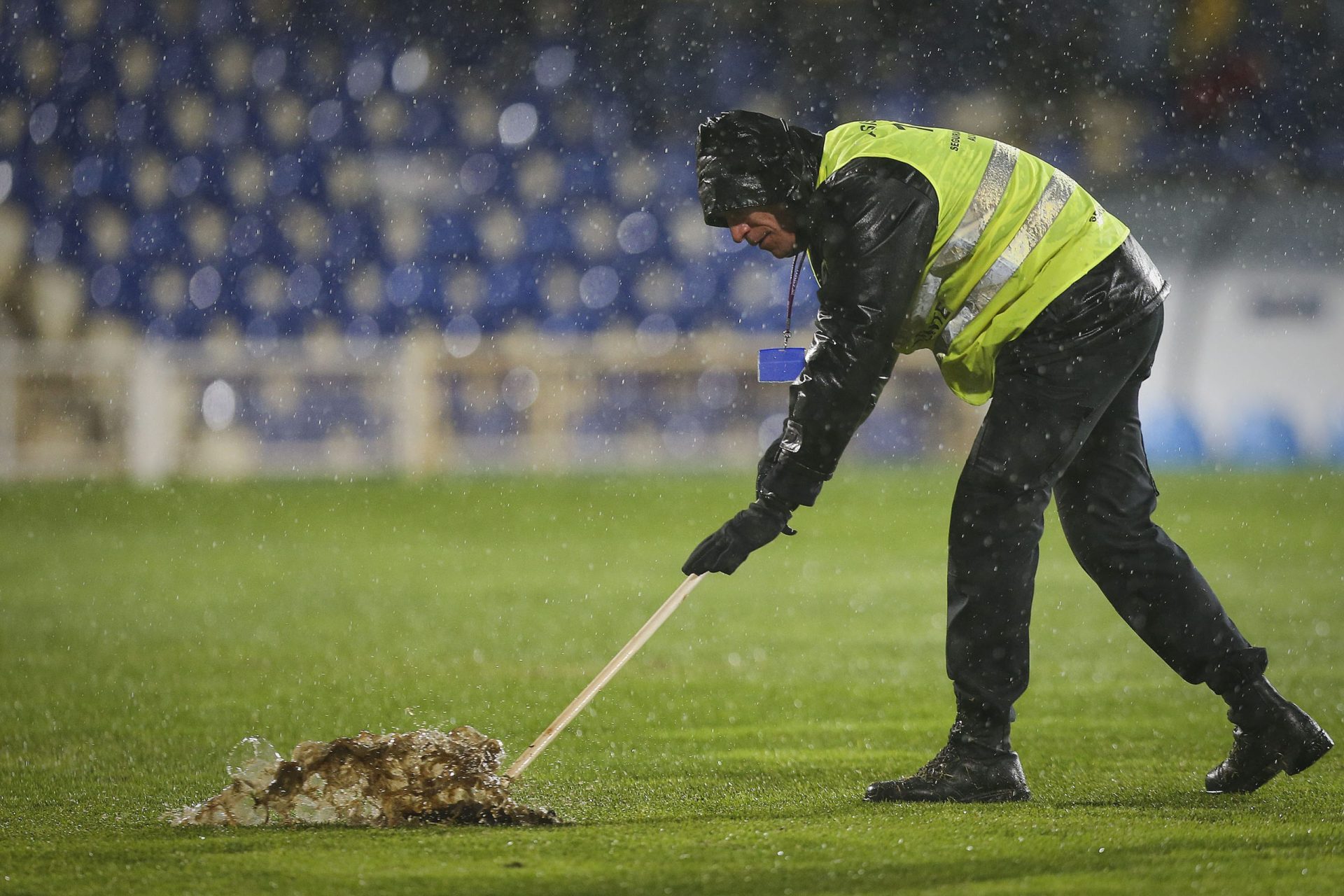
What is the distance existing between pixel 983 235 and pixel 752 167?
1.30 ft

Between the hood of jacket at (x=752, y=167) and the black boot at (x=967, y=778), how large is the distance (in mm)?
933

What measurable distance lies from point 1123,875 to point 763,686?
216cm

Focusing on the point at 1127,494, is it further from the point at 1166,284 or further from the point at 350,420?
the point at 350,420

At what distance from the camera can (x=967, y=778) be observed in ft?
8.41

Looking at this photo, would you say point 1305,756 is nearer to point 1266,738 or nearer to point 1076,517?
point 1266,738

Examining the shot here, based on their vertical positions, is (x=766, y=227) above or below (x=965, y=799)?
above

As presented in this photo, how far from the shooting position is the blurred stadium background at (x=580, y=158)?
1294 centimetres

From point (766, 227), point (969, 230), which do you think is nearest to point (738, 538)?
point (766, 227)

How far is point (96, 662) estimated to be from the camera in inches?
179

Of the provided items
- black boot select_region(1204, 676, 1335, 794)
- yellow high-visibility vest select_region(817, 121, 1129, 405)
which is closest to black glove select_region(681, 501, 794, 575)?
yellow high-visibility vest select_region(817, 121, 1129, 405)

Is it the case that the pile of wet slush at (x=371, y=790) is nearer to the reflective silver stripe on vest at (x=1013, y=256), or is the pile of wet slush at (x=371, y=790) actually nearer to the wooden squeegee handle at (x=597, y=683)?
the wooden squeegee handle at (x=597, y=683)

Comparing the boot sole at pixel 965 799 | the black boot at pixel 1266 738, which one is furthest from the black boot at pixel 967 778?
the black boot at pixel 1266 738

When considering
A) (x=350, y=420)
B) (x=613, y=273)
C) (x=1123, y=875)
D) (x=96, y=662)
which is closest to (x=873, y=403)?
(x=1123, y=875)

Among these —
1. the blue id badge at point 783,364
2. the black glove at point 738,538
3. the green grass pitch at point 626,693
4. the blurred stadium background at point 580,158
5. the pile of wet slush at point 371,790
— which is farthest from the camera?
the blurred stadium background at point 580,158
